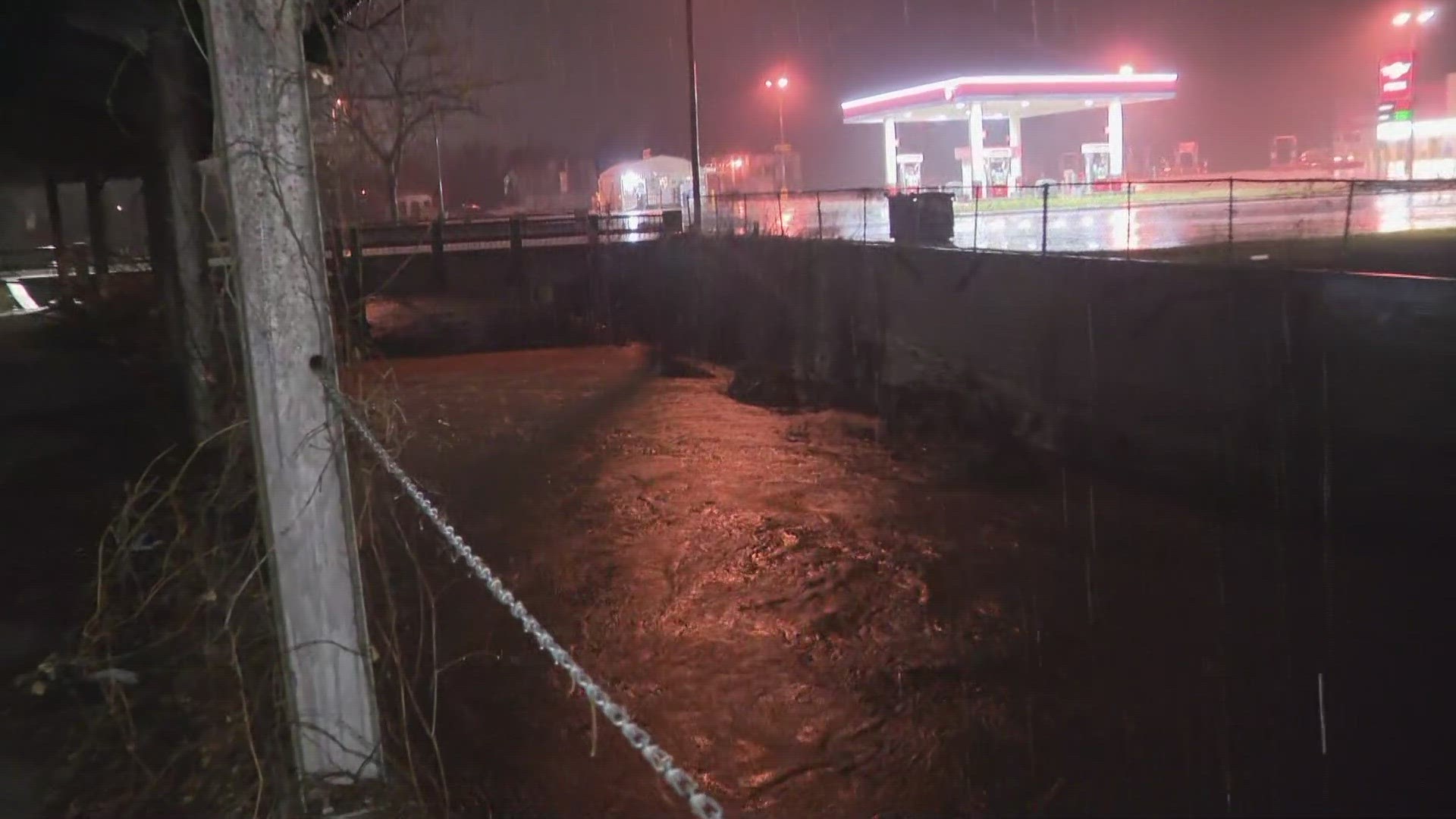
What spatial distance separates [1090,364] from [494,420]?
288 inches

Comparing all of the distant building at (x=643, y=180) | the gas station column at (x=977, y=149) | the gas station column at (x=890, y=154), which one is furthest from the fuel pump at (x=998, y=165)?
the distant building at (x=643, y=180)

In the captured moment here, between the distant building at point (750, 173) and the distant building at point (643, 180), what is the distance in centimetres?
138

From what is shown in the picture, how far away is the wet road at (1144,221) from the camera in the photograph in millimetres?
20938

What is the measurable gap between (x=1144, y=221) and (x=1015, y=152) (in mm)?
17114

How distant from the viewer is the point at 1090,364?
1099 centimetres

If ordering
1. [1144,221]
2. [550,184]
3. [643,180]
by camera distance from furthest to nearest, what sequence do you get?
[550,184] → [643,180] → [1144,221]

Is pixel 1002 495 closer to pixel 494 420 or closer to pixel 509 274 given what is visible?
pixel 494 420

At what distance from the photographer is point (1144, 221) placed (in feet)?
92.3

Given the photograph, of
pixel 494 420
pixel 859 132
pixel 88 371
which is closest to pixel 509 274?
pixel 88 371

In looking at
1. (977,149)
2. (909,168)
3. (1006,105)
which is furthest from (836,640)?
(909,168)

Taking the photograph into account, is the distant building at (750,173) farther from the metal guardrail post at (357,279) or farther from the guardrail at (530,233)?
the metal guardrail post at (357,279)

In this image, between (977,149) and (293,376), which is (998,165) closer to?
(977,149)

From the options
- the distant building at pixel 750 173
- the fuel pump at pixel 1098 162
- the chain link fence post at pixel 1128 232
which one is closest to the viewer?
the chain link fence post at pixel 1128 232

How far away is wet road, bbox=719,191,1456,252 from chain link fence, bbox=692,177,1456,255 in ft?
0.16
